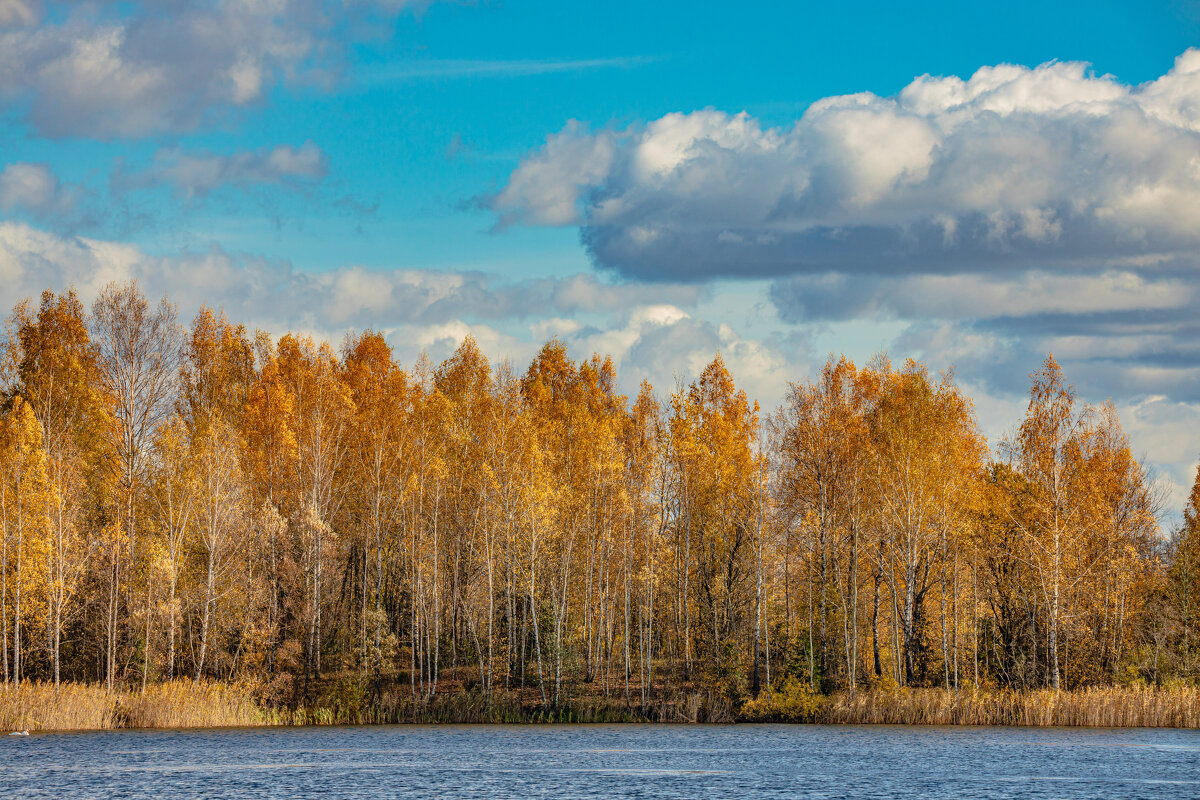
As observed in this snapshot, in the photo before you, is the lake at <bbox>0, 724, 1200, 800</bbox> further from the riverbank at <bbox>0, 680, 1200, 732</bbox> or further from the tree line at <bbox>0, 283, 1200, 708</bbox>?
the tree line at <bbox>0, 283, 1200, 708</bbox>

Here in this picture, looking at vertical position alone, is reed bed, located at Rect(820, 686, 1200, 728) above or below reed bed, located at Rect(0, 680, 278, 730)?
below

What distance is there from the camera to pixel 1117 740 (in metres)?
40.0

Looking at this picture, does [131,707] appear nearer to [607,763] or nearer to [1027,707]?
[607,763]

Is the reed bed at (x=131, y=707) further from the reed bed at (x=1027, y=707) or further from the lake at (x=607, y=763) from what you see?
the reed bed at (x=1027, y=707)

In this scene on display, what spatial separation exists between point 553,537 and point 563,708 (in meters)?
8.81

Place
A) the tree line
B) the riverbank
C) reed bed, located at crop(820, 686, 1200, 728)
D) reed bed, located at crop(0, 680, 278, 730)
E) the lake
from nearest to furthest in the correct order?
the lake → reed bed, located at crop(0, 680, 278, 730) → the riverbank → reed bed, located at crop(820, 686, 1200, 728) → the tree line

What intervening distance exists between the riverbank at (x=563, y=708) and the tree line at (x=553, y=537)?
1.15 m

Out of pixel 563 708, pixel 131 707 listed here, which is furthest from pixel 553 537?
pixel 131 707

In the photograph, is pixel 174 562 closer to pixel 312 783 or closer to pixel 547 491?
pixel 547 491

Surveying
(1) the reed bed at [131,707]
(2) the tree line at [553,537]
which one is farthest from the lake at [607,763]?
(2) the tree line at [553,537]

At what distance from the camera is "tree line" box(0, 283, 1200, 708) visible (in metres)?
51.5

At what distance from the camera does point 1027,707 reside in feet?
155

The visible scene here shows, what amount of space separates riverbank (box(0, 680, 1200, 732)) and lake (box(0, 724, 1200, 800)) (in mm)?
1634

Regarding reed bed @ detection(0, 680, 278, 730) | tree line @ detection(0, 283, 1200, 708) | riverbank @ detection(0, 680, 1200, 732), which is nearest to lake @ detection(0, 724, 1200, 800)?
reed bed @ detection(0, 680, 278, 730)
